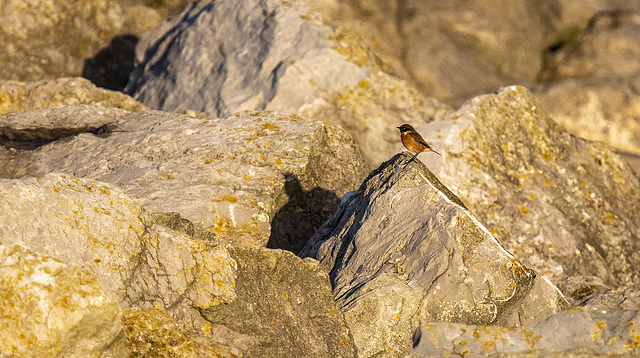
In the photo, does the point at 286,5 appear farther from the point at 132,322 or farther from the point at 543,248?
the point at 132,322

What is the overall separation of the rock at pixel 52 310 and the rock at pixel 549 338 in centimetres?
336

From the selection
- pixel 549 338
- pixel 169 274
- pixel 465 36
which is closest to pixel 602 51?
pixel 465 36

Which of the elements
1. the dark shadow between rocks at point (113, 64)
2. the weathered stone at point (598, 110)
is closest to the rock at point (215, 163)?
the dark shadow between rocks at point (113, 64)

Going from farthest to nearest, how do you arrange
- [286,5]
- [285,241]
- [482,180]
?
[286,5] < [482,180] < [285,241]

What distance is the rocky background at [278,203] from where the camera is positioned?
270 inches

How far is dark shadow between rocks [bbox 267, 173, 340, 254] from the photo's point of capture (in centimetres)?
1100

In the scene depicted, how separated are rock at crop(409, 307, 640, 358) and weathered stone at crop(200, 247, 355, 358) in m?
1.22

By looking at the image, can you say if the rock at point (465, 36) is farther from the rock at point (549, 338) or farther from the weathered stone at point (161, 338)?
the weathered stone at point (161, 338)

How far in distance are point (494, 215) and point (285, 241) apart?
4.45 meters

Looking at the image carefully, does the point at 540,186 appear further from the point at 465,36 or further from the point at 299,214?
the point at 465,36

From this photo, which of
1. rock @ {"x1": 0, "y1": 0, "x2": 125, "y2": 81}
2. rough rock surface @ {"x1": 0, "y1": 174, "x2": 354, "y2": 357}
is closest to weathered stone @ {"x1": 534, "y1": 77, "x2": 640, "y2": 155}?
rock @ {"x1": 0, "y1": 0, "x2": 125, "y2": 81}

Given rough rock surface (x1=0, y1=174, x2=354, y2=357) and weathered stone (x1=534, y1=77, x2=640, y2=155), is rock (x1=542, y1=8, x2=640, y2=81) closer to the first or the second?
weathered stone (x1=534, y1=77, x2=640, y2=155)

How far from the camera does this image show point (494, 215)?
12.6 m

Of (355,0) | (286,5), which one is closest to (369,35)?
(355,0)
